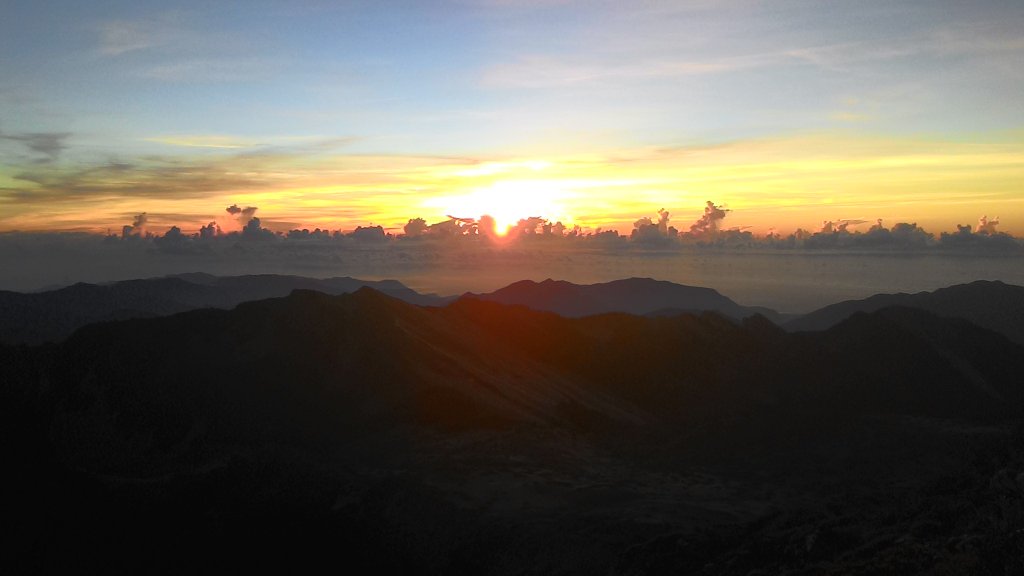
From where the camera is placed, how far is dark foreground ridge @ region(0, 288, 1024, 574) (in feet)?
144

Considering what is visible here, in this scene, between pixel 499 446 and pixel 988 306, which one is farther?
pixel 988 306

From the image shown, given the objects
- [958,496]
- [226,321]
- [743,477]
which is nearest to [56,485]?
[226,321]

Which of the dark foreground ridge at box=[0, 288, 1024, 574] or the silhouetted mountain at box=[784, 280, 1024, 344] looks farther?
the silhouetted mountain at box=[784, 280, 1024, 344]

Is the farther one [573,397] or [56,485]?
[573,397]

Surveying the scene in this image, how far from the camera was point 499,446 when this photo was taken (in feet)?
229

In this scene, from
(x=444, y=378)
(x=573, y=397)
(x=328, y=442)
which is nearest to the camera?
(x=328, y=442)

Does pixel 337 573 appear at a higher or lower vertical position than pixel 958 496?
lower

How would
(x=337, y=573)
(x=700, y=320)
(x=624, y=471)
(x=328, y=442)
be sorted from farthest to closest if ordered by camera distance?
1. (x=700, y=320)
2. (x=328, y=442)
3. (x=624, y=471)
4. (x=337, y=573)

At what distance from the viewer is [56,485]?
61531mm

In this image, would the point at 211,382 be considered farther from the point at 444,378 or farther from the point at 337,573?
the point at 337,573

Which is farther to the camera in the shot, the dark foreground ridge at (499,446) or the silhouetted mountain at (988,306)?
the silhouetted mountain at (988,306)

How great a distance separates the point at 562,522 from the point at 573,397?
5238 cm

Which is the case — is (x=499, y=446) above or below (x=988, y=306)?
below

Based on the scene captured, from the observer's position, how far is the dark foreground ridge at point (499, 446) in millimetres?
43906
